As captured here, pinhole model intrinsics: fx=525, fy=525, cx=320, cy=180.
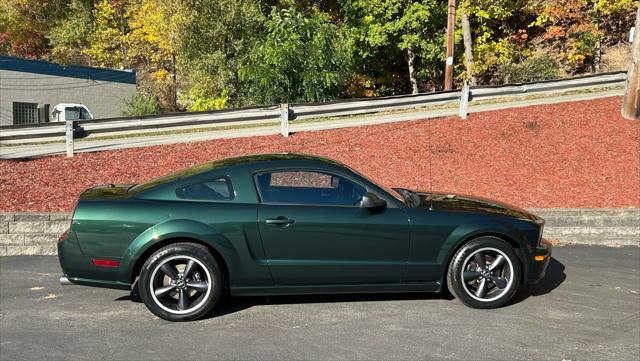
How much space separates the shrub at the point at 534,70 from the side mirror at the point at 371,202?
1984 centimetres

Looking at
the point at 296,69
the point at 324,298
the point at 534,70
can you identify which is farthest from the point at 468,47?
the point at 324,298

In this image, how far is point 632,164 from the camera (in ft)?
32.3

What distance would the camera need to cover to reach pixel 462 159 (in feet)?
33.5

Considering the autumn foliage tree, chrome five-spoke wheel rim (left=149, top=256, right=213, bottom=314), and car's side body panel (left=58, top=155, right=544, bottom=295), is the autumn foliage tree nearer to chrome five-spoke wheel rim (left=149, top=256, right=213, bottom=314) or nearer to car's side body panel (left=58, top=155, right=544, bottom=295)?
car's side body panel (left=58, top=155, right=544, bottom=295)

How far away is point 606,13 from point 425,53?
321 inches

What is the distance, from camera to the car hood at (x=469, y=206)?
4820mm

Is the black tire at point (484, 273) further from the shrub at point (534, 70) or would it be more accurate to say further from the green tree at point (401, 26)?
the green tree at point (401, 26)

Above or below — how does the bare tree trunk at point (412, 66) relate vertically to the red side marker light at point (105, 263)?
above

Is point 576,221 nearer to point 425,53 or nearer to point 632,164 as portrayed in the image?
point 632,164

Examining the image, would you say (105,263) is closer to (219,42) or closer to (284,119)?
(284,119)

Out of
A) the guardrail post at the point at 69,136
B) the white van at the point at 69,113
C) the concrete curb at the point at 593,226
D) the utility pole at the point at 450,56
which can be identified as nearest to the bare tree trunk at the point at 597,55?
the utility pole at the point at 450,56

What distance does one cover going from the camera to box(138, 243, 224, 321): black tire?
4402 mm

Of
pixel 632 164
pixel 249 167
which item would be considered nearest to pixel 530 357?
pixel 249 167

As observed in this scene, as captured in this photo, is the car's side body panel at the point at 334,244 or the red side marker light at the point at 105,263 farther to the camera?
the car's side body panel at the point at 334,244
